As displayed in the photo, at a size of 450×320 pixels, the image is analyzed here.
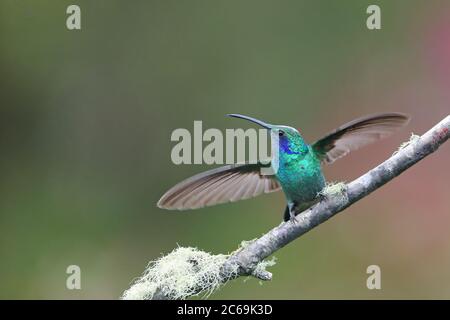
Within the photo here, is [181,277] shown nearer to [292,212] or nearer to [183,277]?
[183,277]

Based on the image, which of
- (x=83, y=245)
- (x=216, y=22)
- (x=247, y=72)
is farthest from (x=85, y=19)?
(x=83, y=245)

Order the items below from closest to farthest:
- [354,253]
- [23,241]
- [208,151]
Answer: [208,151] < [354,253] < [23,241]

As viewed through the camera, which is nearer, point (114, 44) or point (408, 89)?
point (408, 89)

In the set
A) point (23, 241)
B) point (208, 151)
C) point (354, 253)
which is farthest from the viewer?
point (23, 241)

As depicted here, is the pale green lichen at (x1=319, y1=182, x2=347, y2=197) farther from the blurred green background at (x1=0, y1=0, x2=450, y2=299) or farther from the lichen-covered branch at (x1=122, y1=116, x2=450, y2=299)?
the blurred green background at (x1=0, y1=0, x2=450, y2=299)

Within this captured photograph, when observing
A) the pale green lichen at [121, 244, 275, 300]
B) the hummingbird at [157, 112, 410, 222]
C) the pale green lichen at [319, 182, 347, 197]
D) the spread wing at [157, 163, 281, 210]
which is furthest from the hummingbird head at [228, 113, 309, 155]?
the pale green lichen at [121, 244, 275, 300]

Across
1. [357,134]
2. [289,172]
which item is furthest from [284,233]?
[357,134]

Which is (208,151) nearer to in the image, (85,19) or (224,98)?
(224,98)
